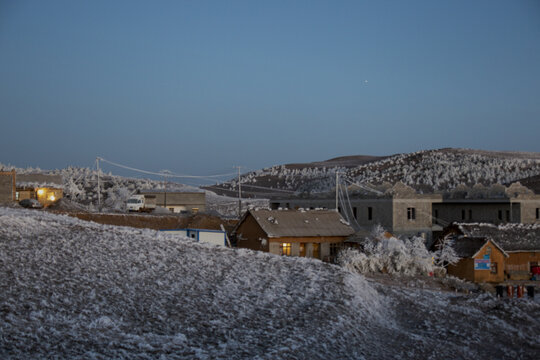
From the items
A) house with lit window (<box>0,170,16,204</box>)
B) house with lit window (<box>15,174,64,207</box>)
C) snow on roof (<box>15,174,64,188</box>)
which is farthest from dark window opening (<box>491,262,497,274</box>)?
snow on roof (<box>15,174,64,188</box>)

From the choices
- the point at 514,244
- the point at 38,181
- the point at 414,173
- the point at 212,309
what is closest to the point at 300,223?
the point at 514,244

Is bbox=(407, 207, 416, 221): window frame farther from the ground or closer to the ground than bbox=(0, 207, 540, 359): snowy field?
farther from the ground

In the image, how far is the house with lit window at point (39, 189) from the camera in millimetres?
59781

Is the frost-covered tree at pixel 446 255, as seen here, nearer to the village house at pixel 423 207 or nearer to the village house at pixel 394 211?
the village house at pixel 423 207

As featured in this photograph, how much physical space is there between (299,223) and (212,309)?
80.4 feet

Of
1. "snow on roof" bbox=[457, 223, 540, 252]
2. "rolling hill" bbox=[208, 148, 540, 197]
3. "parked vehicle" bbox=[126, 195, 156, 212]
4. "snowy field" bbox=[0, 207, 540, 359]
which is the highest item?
"rolling hill" bbox=[208, 148, 540, 197]

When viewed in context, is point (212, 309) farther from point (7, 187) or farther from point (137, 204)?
point (137, 204)

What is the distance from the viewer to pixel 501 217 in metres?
58.5

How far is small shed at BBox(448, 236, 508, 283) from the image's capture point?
4038 centimetres

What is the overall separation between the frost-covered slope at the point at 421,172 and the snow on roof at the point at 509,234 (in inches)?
1772

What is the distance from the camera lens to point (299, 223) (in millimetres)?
43156

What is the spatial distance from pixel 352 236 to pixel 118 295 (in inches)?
990

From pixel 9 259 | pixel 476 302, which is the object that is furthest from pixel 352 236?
pixel 9 259

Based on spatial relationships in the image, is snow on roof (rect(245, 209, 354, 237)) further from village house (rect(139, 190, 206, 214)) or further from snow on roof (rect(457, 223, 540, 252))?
village house (rect(139, 190, 206, 214))
